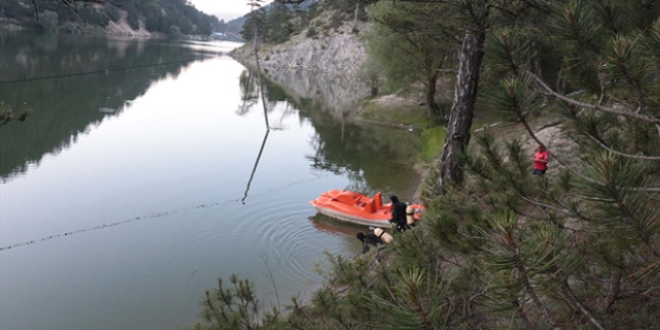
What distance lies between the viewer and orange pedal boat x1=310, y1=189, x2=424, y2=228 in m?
13.0

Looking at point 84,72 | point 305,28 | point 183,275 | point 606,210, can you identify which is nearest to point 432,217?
point 606,210

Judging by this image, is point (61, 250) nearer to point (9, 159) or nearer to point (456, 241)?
point (9, 159)

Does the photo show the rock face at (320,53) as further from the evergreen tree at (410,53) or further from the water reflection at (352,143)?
the evergreen tree at (410,53)

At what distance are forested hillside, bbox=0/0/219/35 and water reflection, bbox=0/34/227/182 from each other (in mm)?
8588

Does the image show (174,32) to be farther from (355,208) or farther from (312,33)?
(355,208)

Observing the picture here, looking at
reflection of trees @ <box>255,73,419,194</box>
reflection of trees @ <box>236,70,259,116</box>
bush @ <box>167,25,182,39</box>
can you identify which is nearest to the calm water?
reflection of trees @ <box>255,73,419,194</box>

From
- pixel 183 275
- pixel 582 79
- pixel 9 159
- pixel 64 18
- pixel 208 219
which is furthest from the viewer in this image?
pixel 64 18

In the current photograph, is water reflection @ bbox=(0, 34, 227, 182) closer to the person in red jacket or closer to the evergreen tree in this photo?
the person in red jacket

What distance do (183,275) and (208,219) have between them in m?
3.13

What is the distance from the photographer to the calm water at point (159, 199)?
31.9 ft

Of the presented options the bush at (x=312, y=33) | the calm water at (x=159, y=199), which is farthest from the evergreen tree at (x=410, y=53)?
the bush at (x=312, y=33)

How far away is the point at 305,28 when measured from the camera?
70.9 m

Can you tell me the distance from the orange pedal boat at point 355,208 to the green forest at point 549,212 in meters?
7.63

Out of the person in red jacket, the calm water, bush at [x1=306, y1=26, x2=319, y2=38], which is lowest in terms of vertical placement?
the calm water
